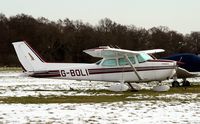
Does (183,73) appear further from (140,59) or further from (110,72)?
(110,72)

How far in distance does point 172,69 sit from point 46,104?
834 centimetres

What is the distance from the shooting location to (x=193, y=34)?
11144cm

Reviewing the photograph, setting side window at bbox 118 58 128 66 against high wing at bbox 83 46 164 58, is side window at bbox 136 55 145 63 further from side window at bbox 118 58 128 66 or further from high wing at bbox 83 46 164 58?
side window at bbox 118 58 128 66

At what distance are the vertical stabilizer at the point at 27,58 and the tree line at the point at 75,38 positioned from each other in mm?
58971

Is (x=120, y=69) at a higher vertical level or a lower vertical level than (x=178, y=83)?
higher

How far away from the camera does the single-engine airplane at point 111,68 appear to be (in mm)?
20562

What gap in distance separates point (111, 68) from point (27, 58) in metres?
4.32

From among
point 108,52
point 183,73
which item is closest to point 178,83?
point 183,73

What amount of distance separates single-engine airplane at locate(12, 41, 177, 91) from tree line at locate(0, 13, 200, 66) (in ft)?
194

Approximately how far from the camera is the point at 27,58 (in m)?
21.4

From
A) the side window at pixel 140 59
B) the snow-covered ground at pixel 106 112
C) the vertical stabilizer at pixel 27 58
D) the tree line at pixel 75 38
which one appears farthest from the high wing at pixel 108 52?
the tree line at pixel 75 38

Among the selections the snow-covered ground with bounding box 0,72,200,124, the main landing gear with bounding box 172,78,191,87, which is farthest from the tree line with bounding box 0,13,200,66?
the snow-covered ground with bounding box 0,72,200,124

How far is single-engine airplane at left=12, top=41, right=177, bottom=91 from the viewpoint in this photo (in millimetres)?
20562

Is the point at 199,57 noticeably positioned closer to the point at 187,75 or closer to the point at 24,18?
the point at 187,75
